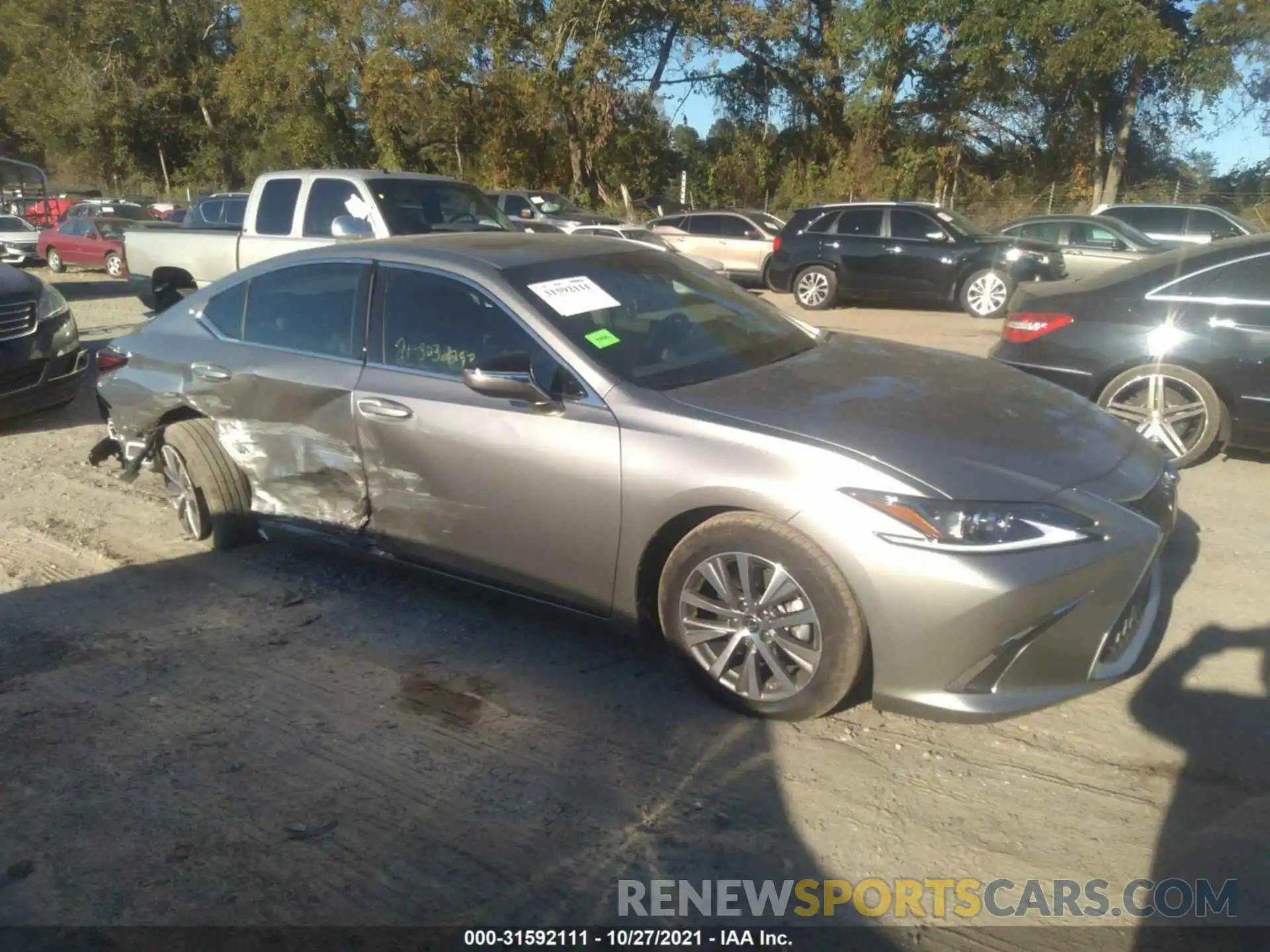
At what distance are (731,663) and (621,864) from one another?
0.90 metres

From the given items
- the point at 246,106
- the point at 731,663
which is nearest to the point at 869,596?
the point at 731,663

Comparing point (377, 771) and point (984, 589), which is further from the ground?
point (984, 589)

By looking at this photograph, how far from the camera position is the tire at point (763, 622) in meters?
3.22

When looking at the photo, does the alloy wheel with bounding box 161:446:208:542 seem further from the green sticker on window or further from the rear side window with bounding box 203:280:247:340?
the green sticker on window

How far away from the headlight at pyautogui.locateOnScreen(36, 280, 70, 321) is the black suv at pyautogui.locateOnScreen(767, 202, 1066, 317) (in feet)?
34.4

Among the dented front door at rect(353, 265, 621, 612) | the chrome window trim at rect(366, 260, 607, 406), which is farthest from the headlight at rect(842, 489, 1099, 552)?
the chrome window trim at rect(366, 260, 607, 406)

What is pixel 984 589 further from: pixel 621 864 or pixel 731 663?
pixel 621 864

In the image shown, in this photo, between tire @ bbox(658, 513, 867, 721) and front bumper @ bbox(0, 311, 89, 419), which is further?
front bumper @ bbox(0, 311, 89, 419)

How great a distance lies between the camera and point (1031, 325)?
642 cm

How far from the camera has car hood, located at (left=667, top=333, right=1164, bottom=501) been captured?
3.26m

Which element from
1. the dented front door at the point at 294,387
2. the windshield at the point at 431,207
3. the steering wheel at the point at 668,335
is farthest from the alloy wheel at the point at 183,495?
the windshield at the point at 431,207

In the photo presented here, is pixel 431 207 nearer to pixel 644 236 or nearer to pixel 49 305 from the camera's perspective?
pixel 49 305

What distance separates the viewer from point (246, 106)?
36.3 meters

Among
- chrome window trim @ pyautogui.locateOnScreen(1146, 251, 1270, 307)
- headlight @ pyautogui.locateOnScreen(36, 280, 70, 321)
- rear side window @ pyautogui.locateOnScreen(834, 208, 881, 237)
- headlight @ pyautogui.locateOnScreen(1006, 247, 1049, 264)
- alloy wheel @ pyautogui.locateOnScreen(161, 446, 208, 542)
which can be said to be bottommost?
alloy wheel @ pyautogui.locateOnScreen(161, 446, 208, 542)
